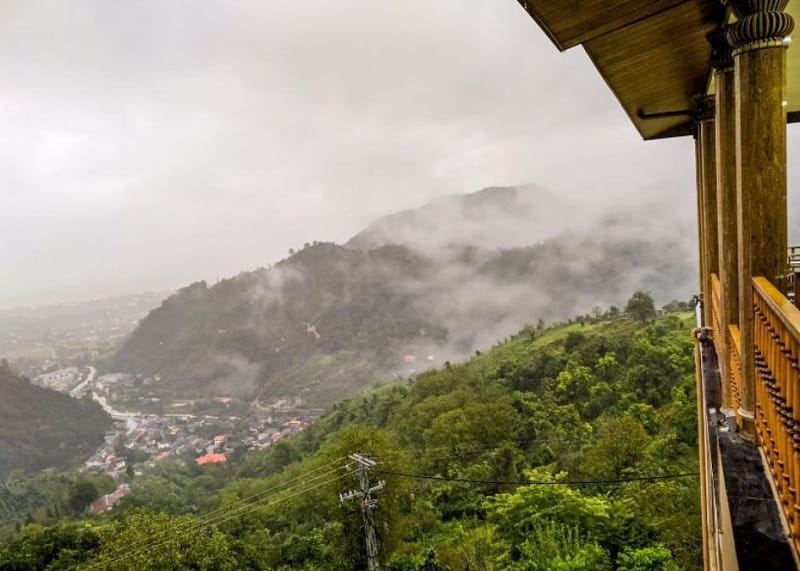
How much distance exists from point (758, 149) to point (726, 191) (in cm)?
86

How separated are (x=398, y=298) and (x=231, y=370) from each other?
37.3 meters

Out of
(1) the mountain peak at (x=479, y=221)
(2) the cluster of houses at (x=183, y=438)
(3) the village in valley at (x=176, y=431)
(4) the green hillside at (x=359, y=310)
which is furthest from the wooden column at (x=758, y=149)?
(1) the mountain peak at (x=479, y=221)

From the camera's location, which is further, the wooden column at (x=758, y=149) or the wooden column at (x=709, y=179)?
the wooden column at (x=709, y=179)

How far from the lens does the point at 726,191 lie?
2.98 meters

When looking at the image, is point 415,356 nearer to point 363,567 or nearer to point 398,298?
point 398,298

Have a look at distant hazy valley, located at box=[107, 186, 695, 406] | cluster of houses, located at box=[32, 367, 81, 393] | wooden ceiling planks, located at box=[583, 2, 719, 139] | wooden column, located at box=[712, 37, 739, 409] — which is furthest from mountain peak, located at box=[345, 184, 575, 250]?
wooden column, located at box=[712, 37, 739, 409]

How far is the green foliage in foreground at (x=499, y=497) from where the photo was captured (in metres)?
12.2

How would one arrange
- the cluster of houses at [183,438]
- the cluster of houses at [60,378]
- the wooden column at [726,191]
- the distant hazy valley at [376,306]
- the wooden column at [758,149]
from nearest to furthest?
the wooden column at [758,149] → the wooden column at [726,191] → the cluster of houses at [183,438] → the distant hazy valley at [376,306] → the cluster of houses at [60,378]

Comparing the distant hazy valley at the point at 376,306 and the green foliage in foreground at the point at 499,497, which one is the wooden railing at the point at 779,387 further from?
the distant hazy valley at the point at 376,306

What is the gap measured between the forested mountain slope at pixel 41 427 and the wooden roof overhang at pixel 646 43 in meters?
72.1

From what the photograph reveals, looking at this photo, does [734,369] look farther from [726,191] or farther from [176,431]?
[176,431]

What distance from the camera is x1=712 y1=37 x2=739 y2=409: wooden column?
2.80 m

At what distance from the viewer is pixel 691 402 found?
16859 millimetres

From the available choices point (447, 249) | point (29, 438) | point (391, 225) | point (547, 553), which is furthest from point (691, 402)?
point (391, 225)
